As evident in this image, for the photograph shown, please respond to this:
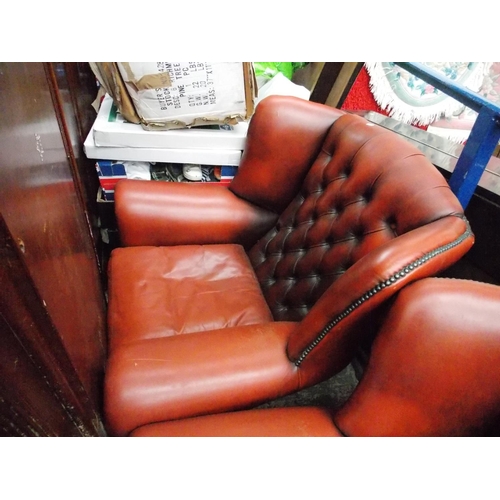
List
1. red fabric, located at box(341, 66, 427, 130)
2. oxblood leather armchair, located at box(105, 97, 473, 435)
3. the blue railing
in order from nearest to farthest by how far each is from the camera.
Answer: oxblood leather armchair, located at box(105, 97, 473, 435) < the blue railing < red fabric, located at box(341, 66, 427, 130)

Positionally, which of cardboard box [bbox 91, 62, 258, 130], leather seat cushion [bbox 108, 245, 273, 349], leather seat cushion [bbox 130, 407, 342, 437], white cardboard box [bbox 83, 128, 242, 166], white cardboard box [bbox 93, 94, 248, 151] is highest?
cardboard box [bbox 91, 62, 258, 130]

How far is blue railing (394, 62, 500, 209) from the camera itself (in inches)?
38.1

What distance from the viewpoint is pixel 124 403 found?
787mm

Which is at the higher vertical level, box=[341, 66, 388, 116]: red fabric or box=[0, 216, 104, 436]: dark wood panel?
box=[341, 66, 388, 116]: red fabric

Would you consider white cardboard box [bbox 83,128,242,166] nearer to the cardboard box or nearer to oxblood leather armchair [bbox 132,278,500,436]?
the cardboard box

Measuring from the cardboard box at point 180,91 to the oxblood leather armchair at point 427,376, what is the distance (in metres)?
0.89

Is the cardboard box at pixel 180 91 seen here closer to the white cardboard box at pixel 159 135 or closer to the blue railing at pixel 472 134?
the white cardboard box at pixel 159 135

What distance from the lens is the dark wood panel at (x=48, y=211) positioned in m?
0.53

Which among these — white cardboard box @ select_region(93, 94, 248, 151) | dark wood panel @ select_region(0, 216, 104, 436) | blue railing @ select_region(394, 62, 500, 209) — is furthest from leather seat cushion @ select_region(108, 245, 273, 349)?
blue railing @ select_region(394, 62, 500, 209)

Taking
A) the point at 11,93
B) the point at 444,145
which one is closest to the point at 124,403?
the point at 11,93

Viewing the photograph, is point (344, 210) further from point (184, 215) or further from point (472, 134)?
point (184, 215)

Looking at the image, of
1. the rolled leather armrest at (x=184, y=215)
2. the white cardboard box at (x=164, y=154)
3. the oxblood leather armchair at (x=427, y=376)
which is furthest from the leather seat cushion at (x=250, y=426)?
the white cardboard box at (x=164, y=154)

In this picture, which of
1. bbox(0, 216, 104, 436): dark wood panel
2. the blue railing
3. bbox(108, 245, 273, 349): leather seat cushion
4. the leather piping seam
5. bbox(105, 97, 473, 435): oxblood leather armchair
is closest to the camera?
bbox(0, 216, 104, 436): dark wood panel

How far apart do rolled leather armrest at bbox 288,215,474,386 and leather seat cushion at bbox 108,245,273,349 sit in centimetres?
33
